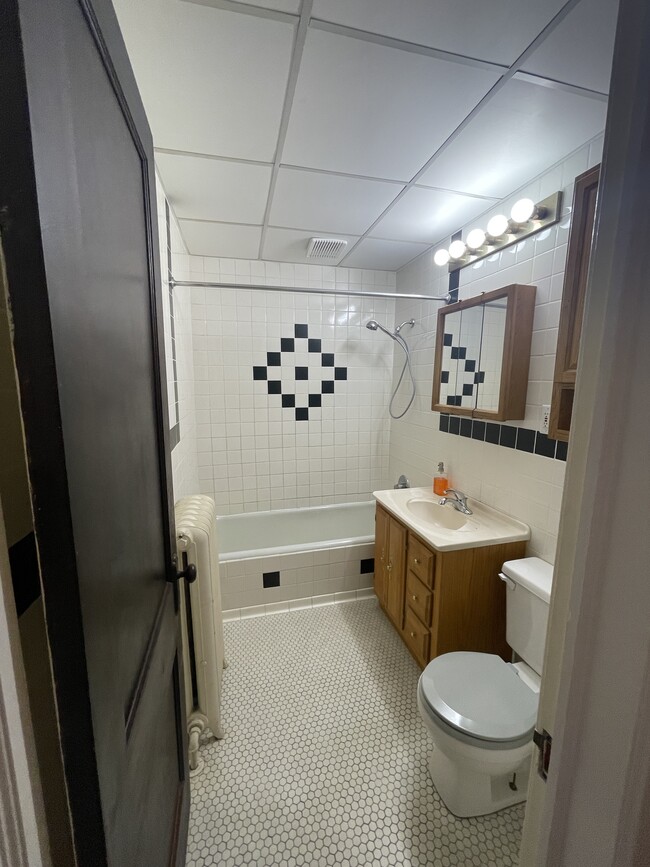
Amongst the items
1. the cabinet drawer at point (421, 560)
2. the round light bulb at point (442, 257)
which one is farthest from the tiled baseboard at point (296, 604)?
the round light bulb at point (442, 257)

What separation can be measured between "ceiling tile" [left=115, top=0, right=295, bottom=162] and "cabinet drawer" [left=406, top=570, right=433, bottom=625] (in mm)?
1938

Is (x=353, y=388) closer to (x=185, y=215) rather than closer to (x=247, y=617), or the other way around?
(x=185, y=215)

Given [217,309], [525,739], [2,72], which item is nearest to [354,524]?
[525,739]

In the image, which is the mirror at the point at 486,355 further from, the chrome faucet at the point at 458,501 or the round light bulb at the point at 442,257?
the chrome faucet at the point at 458,501

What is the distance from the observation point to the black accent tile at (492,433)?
164 centimetres

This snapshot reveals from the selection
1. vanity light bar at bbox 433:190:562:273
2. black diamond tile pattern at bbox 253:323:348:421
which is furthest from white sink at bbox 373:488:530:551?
vanity light bar at bbox 433:190:562:273

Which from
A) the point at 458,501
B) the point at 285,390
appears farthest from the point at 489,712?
the point at 285,390

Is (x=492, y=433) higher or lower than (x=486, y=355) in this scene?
lower

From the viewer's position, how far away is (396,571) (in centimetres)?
177

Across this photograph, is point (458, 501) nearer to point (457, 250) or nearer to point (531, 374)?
point (531, 374)

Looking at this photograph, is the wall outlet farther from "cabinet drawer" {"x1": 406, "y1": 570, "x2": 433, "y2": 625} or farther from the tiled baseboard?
the tiled baseboard

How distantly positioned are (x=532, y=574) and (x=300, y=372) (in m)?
2.02

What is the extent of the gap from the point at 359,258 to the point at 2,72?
241cm

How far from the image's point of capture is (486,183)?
147cm
